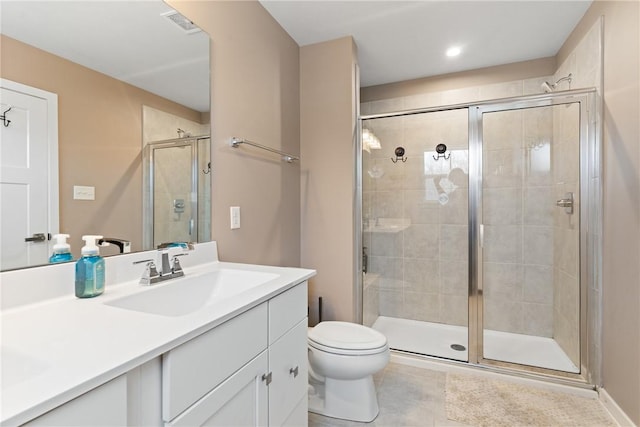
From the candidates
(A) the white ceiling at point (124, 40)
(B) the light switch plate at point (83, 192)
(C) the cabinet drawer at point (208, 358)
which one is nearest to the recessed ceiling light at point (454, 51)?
(A) the white ceiling at point (124, 40)

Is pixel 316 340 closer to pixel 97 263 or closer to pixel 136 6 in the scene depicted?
pixel 97 263

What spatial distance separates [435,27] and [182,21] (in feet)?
5.49

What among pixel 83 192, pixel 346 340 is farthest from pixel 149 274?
pixel 346 340

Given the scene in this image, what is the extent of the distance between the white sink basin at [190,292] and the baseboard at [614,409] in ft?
6.08

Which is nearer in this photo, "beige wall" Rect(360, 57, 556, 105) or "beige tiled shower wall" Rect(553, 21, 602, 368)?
"beige tiled shower wall" Rect(553, 21, 602, 368)

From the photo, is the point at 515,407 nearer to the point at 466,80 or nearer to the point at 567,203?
the point at 567,203

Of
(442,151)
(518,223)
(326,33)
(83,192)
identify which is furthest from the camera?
(442,151)

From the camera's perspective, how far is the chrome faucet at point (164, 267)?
1111mm

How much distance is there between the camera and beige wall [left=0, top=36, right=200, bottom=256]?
0.89 metres

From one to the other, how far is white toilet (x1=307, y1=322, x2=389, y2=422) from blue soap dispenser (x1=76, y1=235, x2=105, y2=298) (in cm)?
105

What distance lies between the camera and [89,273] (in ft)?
3.04

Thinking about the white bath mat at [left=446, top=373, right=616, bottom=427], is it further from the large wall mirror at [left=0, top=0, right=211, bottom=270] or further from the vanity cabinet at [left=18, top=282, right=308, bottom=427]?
the large wall mirror at [left=0, top=0, right=211, bottom=270]

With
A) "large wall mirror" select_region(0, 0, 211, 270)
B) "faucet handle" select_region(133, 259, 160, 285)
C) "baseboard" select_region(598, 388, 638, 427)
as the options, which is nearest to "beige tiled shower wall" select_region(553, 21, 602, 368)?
"baseboard" select_region(598, 388, 638, 427)

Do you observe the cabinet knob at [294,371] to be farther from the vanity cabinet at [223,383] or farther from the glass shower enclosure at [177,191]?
the glass shower enclosure at [177,191]
